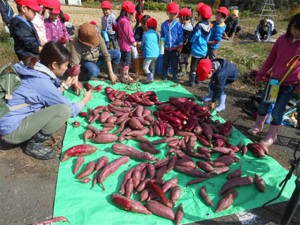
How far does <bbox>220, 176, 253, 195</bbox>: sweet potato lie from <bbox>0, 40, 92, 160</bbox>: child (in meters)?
2.18

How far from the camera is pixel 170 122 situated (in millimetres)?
4016

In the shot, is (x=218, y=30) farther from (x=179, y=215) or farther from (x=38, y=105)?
(x=179, y=215)

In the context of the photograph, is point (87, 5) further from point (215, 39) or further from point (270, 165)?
point (270, 165)

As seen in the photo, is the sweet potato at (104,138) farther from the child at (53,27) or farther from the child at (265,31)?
the child at (265,31)

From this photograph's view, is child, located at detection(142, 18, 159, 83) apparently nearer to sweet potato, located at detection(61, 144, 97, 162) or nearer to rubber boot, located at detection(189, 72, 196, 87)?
rubber boot, located at detection(189, 72, 196, 87)

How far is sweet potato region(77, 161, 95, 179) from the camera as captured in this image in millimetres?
2935

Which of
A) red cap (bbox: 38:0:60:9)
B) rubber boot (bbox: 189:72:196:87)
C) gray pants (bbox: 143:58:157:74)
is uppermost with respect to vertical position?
A: red cap (bbox: 38:0:60:9)

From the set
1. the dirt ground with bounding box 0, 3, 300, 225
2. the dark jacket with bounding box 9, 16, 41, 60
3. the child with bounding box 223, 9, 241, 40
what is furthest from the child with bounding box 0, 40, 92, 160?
the child with bounding box 223, 9, 241, 40

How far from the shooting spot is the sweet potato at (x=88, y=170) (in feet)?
9.63

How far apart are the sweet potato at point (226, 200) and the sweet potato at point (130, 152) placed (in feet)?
3.27

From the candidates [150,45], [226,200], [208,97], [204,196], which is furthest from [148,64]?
[226,200]

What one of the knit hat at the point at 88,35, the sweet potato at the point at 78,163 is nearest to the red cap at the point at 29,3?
the knit hat at the point at 88,35

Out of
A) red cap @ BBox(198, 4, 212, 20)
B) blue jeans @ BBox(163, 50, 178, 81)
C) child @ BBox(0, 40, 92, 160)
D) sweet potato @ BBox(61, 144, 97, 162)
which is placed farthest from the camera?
blue jeans @ BBox(163, 50, 178, 81)

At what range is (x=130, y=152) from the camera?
3.31 metres
